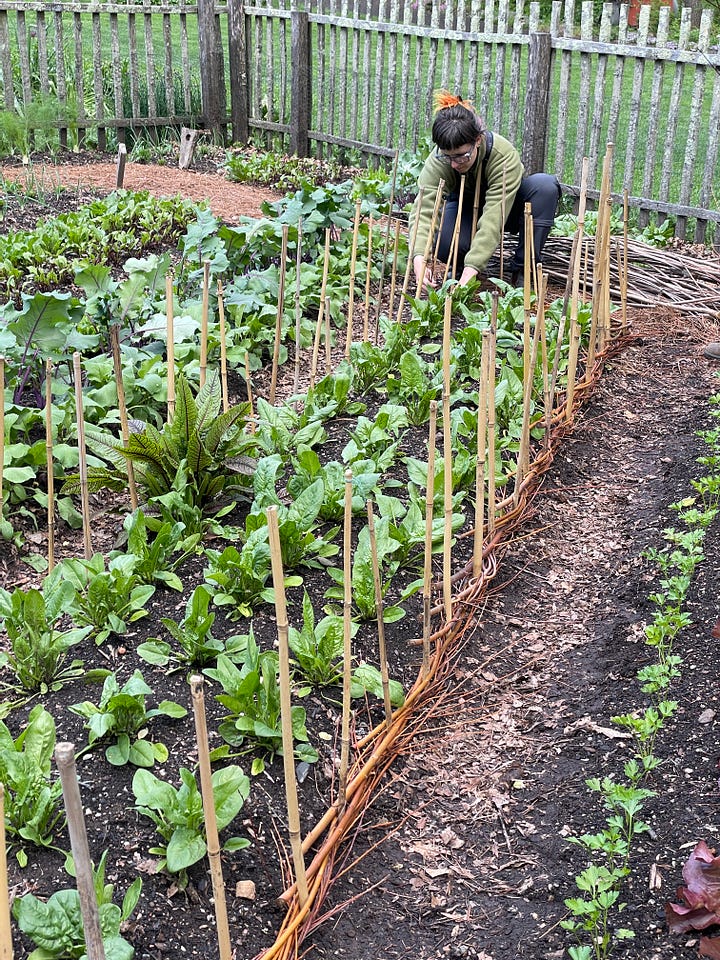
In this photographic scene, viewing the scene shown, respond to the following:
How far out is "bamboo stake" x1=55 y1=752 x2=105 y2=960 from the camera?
105 cm

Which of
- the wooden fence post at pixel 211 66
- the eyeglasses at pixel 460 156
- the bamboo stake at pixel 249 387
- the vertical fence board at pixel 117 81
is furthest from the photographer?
the wooden fence post at pixel 211 66

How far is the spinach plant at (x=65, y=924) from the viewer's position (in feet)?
5.30

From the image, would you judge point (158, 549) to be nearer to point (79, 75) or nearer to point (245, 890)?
point (245, 890)

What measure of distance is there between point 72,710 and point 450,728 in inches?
35.4

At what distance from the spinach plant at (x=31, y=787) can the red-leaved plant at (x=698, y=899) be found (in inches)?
44.8

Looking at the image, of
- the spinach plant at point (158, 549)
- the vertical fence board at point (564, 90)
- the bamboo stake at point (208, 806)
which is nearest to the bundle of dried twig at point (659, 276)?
the vertical fence board at point (564, 90)

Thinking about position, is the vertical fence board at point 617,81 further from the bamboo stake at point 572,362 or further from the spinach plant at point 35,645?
the spinach plant at point 35,645

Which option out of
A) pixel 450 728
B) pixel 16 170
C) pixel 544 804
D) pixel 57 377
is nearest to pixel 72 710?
pixel 450 728

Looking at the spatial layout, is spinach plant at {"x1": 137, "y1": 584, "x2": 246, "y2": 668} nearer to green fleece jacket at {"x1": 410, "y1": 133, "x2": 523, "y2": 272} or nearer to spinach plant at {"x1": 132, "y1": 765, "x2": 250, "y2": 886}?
spinach plant at {"x1": 132, "y1": 765, "x2": 250, "y2": 886}

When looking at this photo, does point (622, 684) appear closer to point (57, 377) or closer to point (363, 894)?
point (363, 894)

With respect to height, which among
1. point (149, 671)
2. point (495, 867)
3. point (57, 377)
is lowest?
point (495, 867)

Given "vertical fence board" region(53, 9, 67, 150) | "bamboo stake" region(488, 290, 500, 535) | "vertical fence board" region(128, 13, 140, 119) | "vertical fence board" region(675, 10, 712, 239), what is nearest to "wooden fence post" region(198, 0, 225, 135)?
"vertical fence board" region(128, 13, 140, 119)

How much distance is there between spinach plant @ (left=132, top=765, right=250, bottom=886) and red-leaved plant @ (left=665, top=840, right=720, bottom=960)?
2.58 feet

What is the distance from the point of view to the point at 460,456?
10.3 ft
